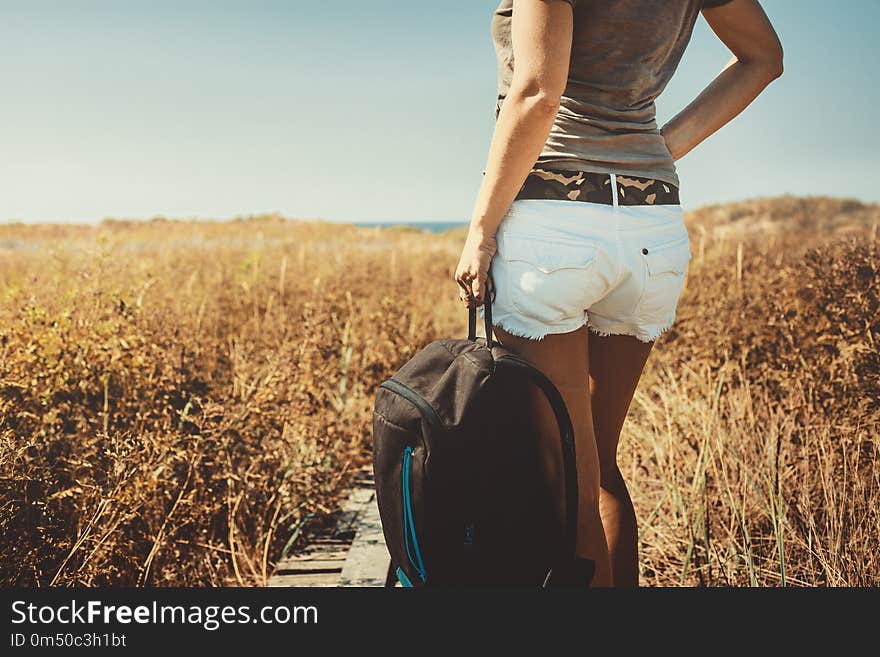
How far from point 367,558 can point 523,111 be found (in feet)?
6.22

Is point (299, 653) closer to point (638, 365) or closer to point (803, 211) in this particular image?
point (638, 365)

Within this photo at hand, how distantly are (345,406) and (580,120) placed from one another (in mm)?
2911

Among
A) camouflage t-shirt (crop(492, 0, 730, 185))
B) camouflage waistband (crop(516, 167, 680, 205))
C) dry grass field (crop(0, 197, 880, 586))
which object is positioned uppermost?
camouflage t-shirt (crop(492, 0, 730, 185))

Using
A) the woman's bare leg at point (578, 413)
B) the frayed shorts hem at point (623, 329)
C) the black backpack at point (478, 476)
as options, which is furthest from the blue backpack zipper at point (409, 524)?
the frayed shorts hem at point (623, 329)

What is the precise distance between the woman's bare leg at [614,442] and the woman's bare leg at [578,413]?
15cm

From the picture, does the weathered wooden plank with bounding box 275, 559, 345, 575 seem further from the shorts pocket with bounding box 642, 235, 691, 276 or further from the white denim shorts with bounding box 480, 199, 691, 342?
the shorts pocket with bounding box 642, 235, 691, 276

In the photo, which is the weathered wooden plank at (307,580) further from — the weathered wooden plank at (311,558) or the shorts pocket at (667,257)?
the shorts pocket at (667,257)

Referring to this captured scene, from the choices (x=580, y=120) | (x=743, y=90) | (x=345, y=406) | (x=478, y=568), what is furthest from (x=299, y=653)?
(x=345, y=406)

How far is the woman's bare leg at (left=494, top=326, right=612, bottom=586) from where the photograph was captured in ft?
4.94

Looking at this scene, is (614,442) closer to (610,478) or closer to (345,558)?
(610,478)

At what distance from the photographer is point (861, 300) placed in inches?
121

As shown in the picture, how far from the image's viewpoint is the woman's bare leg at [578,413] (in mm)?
1507

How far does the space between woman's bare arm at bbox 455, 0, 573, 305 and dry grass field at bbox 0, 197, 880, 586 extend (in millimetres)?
1421

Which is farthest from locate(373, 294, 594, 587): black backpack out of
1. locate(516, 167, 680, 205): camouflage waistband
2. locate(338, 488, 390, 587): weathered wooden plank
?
locate(338, 488, 390, 587): weathered wooden plank
